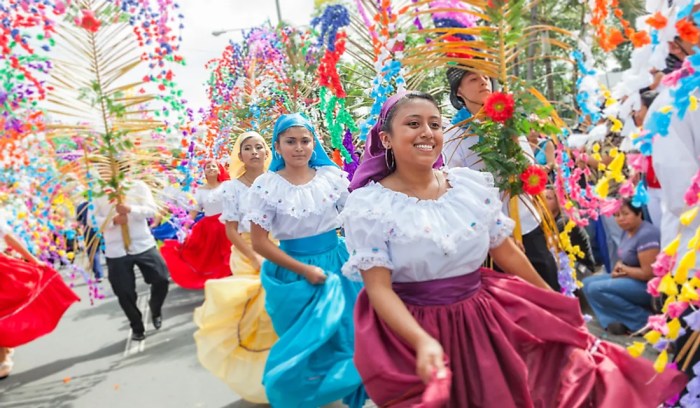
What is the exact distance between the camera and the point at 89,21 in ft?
14.3

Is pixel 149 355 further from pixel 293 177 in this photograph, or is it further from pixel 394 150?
pixel 394 150

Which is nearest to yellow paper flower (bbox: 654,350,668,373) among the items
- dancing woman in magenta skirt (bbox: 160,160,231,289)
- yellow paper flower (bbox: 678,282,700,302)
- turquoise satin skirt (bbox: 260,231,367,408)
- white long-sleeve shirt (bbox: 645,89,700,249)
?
yellow paper flower (bbox: 678,282,700,302)

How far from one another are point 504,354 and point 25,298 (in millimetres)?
4849

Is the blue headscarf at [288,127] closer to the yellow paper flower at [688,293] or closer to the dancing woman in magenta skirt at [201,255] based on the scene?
the yellow paper flower at [688,293]

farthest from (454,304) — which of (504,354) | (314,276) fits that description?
(314,276)

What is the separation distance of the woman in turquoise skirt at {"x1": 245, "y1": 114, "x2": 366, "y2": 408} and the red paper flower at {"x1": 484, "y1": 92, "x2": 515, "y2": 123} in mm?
1212

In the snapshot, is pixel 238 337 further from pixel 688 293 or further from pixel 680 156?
pixel 688 293

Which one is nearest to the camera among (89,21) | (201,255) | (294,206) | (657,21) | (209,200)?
(657,21)

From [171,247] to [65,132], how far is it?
3.80 m

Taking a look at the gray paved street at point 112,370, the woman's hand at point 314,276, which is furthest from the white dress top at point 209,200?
the woman's hand at point 314,276

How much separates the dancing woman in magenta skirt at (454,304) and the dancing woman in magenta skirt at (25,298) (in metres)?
4.29

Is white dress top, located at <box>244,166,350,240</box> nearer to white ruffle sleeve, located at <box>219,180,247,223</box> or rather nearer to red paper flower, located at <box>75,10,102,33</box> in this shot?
white ruffle sleeve, located at <box>219,180,247,223</box>

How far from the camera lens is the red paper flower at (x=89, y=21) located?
432 cm

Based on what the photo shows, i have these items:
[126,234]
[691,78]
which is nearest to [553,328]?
[691,78]
